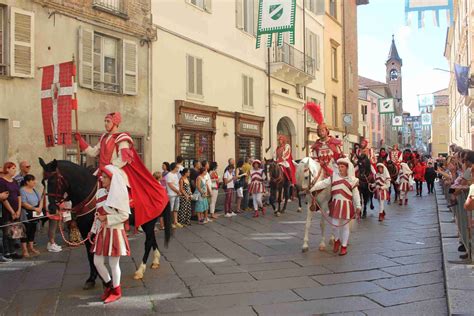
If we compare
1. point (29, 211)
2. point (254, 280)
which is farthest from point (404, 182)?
point (29, 211)

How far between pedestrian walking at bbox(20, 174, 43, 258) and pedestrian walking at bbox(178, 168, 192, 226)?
4106 mm

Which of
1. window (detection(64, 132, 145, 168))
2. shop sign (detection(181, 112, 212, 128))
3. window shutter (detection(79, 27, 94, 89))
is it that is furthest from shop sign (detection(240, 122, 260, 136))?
window shutter (detection(79, 27, 94, 89))

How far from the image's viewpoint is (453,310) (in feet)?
15.9

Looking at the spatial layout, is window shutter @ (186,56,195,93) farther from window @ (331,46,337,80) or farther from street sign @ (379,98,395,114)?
street sign @ (379,98,395,114)

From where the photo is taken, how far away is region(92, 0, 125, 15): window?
13615mm

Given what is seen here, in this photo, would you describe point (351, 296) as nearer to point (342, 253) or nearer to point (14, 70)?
point (342, 253)

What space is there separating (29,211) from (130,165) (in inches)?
145

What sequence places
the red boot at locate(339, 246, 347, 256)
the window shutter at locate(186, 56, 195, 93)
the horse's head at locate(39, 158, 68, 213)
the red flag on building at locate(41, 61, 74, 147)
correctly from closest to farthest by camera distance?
the horse's head at locate(39, 158, 68, 213) → the red boot at locate(339, 246, 347, 256) → the red flag on building at locate(41, 61, 74, 147) → the window shutter at locate(186, 56, 195, 93)

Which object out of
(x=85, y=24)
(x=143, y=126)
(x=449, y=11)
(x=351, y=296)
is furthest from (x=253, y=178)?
(x=351, y=296)

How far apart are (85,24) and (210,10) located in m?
6.29

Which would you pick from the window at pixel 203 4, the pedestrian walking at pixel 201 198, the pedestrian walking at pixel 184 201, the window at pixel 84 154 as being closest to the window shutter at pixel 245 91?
the window at pixel 203 4

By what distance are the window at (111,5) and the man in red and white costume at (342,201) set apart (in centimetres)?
839

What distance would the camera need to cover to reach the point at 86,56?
13258 millimetres

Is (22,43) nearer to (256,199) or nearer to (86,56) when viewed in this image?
(86,56)
